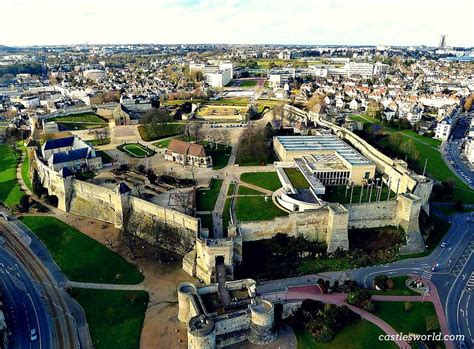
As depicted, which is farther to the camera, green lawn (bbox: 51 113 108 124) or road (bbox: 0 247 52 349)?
green lawn (bbox: 51 113 108 124)

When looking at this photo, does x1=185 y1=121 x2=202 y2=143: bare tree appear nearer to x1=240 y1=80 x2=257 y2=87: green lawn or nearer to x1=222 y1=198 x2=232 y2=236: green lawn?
x1=222 y1=198 x2=232 y2=236: green lawn

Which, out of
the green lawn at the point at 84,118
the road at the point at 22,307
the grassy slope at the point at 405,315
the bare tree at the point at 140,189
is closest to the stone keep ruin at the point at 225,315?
the grassy slope at the point at 405,315

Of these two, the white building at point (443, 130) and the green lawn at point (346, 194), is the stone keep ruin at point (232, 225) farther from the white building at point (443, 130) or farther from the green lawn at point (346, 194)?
the white building at point (443, 130)

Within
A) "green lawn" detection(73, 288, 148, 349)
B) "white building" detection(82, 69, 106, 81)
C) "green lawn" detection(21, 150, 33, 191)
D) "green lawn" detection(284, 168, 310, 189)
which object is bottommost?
"green lawn" detection(73, 288, 148, 349)

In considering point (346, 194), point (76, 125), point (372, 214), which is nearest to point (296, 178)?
point (346, 194)

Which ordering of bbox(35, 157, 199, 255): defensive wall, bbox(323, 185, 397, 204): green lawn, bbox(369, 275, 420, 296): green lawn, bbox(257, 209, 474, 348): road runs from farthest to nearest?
bbox(323, 185, 397, 204): green lawn, bbox(35, 157, 199, 255): defensive wall, bbox(369, 275, 420, 296): green lawn, bbox(257, 209, 474, 348): road

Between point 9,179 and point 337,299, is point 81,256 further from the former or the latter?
point 9,179

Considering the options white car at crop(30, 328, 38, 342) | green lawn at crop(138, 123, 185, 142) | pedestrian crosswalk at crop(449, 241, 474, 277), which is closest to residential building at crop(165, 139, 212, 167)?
green lawn at crop(138, 123, 185, 142)

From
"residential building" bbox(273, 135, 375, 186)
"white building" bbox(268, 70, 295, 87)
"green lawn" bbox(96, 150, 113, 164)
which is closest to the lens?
"residential building" bbox(273, 135, 375, 186)
